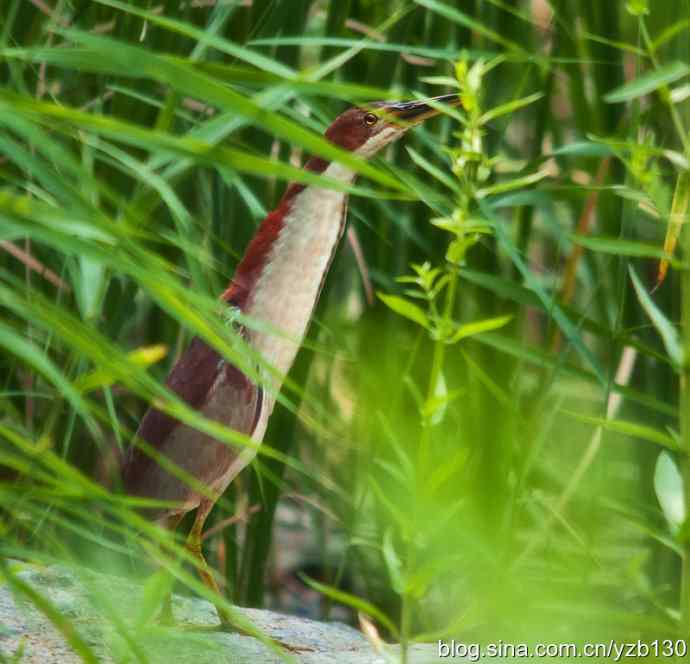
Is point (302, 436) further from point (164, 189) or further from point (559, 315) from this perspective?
point (164, 189)

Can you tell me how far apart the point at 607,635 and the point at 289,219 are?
0.57 meters

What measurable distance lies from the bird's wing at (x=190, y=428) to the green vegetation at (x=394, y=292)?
0.25ft

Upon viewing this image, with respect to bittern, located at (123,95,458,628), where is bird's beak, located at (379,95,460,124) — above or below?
above

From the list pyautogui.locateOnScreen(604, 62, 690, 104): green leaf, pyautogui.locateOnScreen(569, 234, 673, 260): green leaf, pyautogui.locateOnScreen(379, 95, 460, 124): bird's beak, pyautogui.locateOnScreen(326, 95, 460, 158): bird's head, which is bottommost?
pyautogui.locateOnScreen(569, 234, 673, 260): green leaf

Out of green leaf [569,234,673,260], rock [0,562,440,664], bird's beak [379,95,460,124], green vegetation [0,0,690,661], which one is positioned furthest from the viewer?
bird's beak [379,95,460,124]

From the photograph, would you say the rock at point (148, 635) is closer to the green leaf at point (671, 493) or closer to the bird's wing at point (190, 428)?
the bird's wing at point (190, 428)

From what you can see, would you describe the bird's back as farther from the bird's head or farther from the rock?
the bird's head

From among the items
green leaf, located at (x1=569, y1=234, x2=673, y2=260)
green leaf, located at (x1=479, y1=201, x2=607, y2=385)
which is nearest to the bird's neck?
green leaf, located at (x1=479, y1=201, x2=607, y2=385)

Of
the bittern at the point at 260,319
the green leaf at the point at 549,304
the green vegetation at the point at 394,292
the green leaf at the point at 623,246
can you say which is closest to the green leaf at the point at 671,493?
the green vegetation at the point at 394,292

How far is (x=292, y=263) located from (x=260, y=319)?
67 mm

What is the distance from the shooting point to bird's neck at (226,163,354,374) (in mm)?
1399

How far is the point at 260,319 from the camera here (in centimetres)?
140

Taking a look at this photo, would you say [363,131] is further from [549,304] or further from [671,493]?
[671,493]

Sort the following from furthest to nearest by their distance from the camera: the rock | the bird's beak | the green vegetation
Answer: the bird's beak
the rock
the green vegetation
